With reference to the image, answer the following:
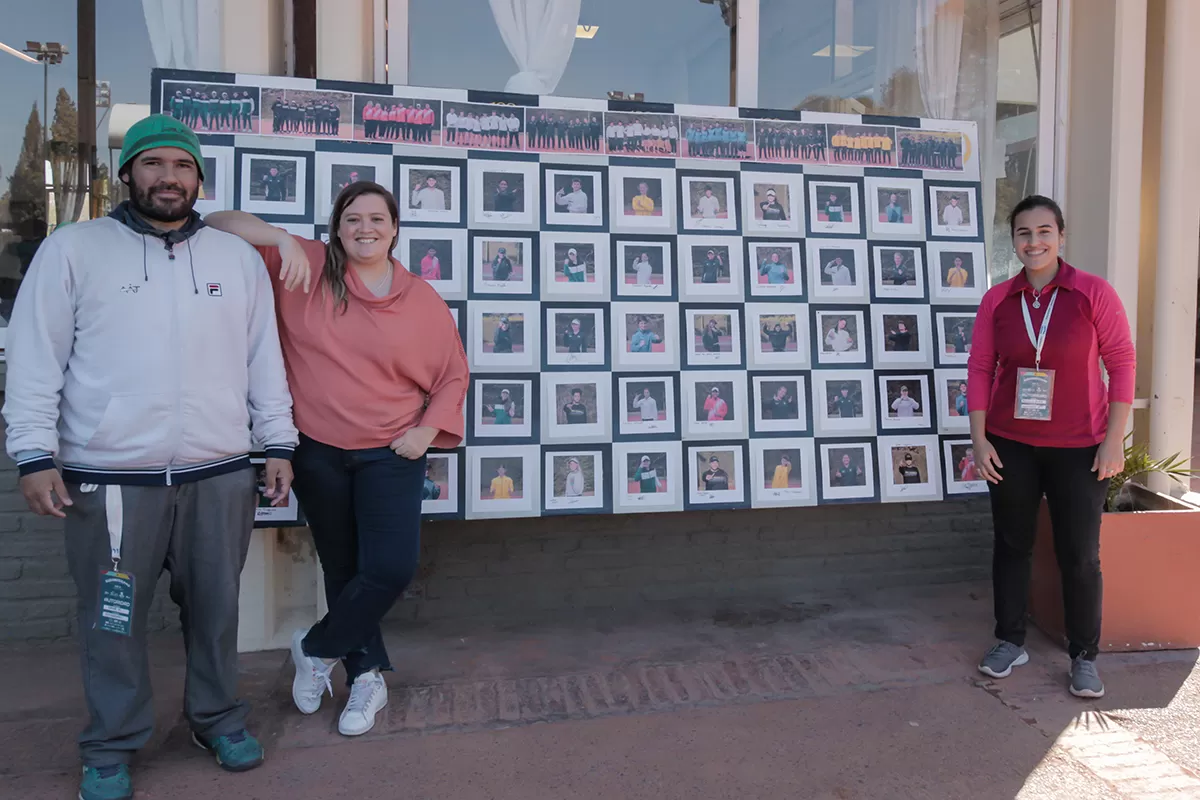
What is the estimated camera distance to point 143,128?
2660 millimetres

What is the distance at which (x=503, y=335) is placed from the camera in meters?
3.82

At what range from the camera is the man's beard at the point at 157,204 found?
2.63 m

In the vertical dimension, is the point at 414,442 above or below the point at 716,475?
above

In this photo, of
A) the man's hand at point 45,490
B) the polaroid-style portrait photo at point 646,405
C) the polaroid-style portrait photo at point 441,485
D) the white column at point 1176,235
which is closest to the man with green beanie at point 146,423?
the man's hand at point 45,490

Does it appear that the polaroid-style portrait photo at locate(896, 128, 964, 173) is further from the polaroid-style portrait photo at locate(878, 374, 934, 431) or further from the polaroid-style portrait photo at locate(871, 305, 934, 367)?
the polaroid-style portrait photo at locate(878, 374, 934, 431)

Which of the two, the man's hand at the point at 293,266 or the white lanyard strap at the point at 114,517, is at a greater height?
the man's hand at the point at 293,266

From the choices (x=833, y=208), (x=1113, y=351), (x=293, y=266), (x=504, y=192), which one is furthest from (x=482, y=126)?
(x=1113, y=351)

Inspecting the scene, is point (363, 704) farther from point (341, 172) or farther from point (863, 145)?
point (863, 145)

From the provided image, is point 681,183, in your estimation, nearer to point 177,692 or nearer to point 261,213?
point 261,213

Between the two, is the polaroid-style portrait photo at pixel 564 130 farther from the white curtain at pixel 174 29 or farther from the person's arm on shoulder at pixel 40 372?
the person's arm on shoulder at pixel 40 372

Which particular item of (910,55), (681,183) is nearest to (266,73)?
(681,183)

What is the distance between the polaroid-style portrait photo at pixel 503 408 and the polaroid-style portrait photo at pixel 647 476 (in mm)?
420

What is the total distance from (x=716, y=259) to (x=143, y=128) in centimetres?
237

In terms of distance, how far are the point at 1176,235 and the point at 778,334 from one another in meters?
2.14
